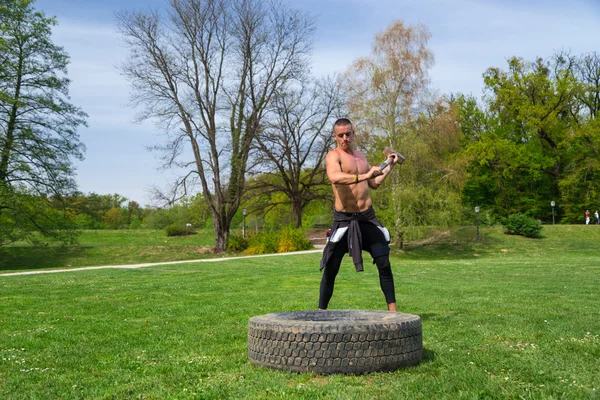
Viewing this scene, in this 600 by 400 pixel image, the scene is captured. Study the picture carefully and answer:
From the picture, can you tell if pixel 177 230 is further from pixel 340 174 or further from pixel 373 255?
pixel 340 174

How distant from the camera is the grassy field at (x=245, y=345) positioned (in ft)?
12.1

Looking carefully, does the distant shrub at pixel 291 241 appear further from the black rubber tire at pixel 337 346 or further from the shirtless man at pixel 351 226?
the black rubber tire at pixel 337 346

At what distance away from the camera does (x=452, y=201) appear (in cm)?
3077

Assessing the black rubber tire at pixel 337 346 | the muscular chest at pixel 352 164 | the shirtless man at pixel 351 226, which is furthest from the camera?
the muscular chest at pixel 352 164

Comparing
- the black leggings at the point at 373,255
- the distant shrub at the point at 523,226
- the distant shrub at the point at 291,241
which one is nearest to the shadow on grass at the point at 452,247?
the distant shrub at the point at 523,226

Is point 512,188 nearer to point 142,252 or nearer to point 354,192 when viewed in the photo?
point 142,252

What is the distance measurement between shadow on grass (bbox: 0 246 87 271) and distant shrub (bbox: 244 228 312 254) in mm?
10478

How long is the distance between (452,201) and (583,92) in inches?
1010

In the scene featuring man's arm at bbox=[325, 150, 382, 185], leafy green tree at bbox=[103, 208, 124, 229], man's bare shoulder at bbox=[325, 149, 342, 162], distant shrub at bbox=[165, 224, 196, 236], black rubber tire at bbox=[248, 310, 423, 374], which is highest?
leafy green tree at bbox=[103, 208, 124, 229]

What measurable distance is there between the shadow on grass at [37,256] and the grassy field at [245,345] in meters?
21.5

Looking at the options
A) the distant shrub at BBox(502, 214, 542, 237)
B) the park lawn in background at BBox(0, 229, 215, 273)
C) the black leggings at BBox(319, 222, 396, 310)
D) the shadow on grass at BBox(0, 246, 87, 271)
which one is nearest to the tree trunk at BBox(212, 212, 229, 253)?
the park lawn in background at BBox(0, 229, 215, 273)

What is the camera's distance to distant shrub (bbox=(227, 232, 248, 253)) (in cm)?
3556

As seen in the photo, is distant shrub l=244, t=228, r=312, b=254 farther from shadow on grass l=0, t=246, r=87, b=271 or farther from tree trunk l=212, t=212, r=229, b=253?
shadow on grass l=0, t=246, r=87, b=271

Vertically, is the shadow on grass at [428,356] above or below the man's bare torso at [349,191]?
below
